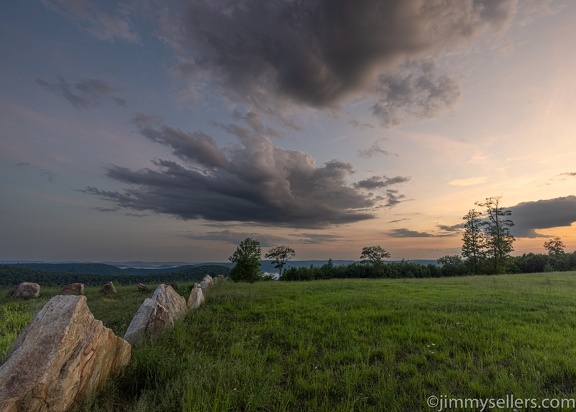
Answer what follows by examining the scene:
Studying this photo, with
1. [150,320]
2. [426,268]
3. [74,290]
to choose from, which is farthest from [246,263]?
[426,268]

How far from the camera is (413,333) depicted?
363 inches

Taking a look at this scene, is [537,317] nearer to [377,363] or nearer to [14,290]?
[377,363]

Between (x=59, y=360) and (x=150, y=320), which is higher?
(x=59, y=360)

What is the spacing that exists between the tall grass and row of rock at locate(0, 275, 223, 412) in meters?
0.40

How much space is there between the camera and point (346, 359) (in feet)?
24.3

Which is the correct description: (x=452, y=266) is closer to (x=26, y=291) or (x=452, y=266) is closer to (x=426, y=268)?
(x=426, y=268)

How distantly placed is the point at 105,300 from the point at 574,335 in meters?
23.4

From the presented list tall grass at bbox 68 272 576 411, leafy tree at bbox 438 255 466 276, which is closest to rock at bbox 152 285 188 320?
tall grass at bbox 68 272 576 411

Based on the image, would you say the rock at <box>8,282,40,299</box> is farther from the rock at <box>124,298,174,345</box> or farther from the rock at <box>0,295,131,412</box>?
the rock at <box>0,295,131,412</box>

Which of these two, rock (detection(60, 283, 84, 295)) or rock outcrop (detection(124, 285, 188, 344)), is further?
rock (detection(60, 283, 84, 295))

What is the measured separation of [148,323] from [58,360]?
4.65 metres

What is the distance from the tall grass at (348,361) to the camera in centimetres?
522

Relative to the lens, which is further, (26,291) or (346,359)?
(26,291)

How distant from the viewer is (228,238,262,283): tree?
38156 mm
